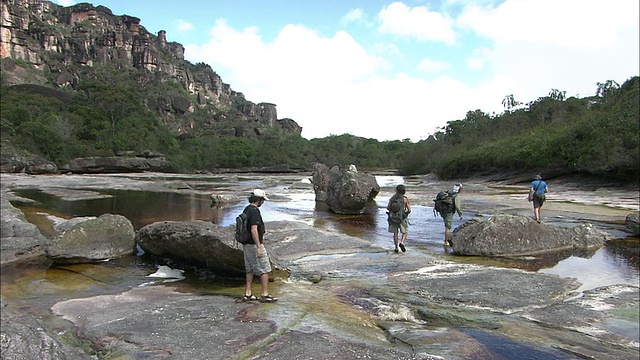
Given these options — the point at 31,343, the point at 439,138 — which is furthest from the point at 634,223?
the point at 439,138

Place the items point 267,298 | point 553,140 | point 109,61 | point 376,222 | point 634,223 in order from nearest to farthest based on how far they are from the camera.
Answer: point 267,298 → point 634,223 → point 376,222 → point 553,140 → point 109,61

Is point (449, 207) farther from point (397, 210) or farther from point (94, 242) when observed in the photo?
point (94, 242)

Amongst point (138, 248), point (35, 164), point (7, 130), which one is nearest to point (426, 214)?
point (138, 248)

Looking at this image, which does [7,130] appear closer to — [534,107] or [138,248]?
[138,248]

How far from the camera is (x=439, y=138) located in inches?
3770

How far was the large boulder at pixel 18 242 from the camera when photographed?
1036 centimetres

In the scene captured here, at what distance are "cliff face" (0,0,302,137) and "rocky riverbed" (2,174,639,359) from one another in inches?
4638

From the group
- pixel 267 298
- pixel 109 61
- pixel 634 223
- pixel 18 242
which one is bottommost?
pixel 267 298

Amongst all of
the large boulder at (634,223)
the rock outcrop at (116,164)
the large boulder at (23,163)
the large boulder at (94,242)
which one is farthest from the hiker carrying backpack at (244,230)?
the rock outcrop at (116,164)

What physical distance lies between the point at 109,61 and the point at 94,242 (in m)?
159

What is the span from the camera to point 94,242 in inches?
430

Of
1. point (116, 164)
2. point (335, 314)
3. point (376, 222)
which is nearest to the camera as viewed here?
point (335, 314)

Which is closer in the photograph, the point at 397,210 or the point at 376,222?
the point at 397,210

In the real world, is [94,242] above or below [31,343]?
above
